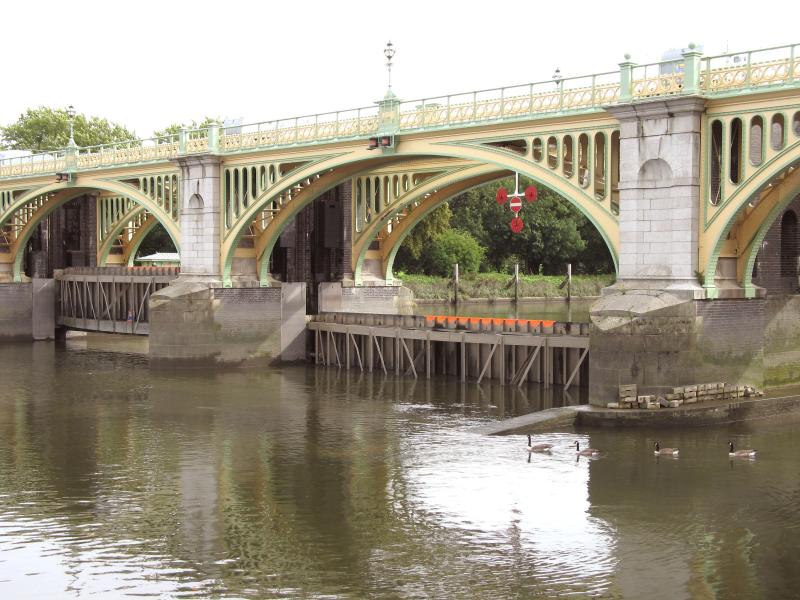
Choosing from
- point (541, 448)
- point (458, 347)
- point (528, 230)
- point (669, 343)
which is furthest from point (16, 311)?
point (528, 230)

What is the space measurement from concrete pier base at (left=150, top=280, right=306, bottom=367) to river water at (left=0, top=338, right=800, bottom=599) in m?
9.96

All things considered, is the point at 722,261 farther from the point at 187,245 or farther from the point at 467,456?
the point at 187,245

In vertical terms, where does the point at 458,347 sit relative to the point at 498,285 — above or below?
below

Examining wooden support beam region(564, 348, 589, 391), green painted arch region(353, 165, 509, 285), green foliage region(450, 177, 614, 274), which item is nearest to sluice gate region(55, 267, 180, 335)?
green painted arch region(353, 165, 509, 285)

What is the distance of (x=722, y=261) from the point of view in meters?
33.5

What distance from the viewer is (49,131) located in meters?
99.8

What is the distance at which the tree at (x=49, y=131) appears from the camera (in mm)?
97562

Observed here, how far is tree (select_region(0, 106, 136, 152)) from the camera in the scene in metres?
97.6

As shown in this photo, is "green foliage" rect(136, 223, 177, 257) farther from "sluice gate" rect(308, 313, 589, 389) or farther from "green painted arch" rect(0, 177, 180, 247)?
"sluice gate" rect(308, 313, 589, 389)

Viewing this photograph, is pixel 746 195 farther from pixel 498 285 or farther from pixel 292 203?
pixel 498 285

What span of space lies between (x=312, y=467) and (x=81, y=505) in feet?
19.8

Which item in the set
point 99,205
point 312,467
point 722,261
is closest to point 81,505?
point 312,467

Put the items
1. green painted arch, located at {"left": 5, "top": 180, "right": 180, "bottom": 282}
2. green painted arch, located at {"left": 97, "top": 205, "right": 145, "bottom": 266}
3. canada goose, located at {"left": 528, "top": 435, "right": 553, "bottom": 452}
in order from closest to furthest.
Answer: canada goose, located at {"left": 528, "top": 435, "right": 553, "bottom": 452}, green painted arch, located at {"left": 5, "top": 180, "right": 180, "bottom": 282}, green painted arch, located at {"left": 97, "top": 205, "right": 145, "bottom": 266}

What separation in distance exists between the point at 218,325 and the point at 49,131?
5802cm
